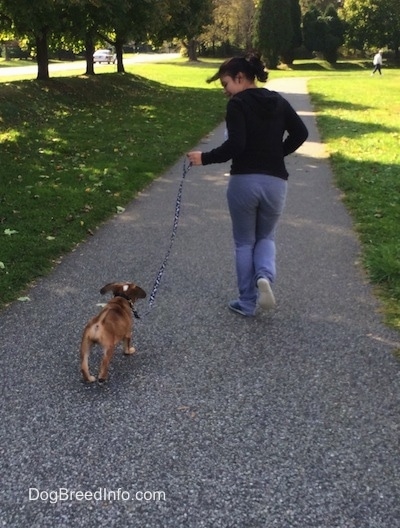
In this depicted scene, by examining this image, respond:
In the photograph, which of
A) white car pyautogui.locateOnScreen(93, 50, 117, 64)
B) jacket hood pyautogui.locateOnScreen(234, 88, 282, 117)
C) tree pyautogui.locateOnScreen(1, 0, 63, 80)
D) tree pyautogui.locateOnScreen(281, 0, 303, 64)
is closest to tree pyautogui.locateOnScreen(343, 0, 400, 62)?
tree pyautogui.locateOnScreen(281, 0, 303, 64)

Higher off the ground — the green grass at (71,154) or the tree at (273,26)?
the tree at (273,26)

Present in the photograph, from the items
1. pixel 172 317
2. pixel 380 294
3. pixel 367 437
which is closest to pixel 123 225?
pixel 172 317

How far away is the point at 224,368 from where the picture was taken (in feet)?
12.0

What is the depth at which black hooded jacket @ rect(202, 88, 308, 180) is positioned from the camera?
3705mm

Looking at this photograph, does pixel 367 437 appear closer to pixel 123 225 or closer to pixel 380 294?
pixel 380 294

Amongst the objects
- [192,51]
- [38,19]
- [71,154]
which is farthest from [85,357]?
[192,51]

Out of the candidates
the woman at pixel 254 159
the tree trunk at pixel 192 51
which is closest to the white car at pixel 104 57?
the tree trunk at pixel 192 51

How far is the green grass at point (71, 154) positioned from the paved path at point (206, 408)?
0.82m

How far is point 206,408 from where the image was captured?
10.6 ft

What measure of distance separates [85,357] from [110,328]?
0.73ft

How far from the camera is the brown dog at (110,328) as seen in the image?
3332 mm

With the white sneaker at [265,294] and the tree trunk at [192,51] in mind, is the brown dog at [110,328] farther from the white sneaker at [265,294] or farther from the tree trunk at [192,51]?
the tree trunk at [192,51]

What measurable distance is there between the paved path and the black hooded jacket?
1232 millimetres

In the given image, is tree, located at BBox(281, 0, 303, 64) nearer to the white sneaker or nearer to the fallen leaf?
the fallen leaf
